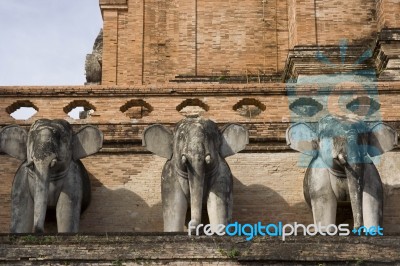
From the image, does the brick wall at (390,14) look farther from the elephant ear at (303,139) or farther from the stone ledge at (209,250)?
the stone ledge at (209,250)

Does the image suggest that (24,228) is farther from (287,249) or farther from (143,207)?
(287,249)

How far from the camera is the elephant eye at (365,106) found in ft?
62.7

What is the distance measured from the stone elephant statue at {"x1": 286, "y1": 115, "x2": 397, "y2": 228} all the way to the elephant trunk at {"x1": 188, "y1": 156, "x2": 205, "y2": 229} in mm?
1527

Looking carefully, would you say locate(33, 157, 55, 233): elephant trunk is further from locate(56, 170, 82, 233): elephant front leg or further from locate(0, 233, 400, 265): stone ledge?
locate(0, 233, 400, 265): stone ledge

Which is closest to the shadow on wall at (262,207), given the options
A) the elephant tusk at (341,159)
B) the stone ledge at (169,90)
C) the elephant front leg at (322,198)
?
the elephant front leg at (322,198)

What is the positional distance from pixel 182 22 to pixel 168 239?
9.48 meters

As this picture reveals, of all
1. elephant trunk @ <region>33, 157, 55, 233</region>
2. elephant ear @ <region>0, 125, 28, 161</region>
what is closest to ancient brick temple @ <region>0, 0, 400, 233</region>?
elephant trunk @ <region>33, 157, 55, 233</region>

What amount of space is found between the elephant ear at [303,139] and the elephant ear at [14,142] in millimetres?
3655

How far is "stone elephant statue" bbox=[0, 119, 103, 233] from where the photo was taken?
16.3 m

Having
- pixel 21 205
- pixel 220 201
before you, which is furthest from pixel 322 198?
pixel 21 205

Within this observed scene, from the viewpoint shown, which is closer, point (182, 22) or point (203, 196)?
point (203, 196)

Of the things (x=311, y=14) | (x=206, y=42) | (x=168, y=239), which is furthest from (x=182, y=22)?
(x=168, y=239)

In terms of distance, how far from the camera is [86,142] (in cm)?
1702

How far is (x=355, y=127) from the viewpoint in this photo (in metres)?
16.4
